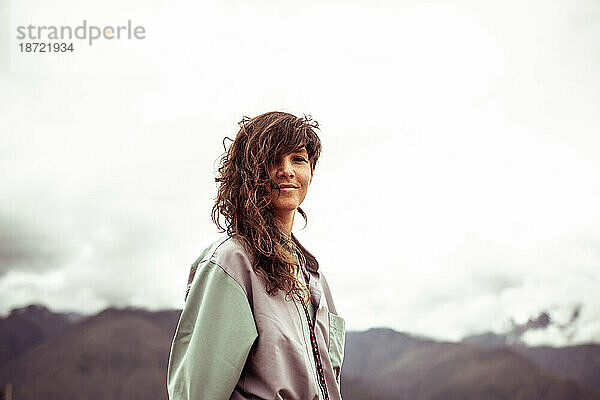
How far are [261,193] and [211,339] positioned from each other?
32 centimetres

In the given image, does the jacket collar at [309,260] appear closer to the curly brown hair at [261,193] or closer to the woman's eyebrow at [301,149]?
the curly brown hair at [261,193]

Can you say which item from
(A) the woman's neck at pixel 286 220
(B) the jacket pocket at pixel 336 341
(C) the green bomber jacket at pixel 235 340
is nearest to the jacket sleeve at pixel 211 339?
(C) the green bomber jacket at pixel 235 340

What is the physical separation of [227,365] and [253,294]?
0.50 ft

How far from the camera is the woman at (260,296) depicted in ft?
4.01

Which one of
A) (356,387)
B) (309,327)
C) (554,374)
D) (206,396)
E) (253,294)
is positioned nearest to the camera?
(206,396)

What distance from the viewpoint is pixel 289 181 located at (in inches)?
56.7

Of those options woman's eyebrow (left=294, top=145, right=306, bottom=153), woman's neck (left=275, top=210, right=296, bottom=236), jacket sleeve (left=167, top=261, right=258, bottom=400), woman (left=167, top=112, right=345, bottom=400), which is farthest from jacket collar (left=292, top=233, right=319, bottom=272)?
jacket sleeve (left=167, top=261, right=258, bottom=400)

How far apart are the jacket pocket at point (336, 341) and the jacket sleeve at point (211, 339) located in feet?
1.05

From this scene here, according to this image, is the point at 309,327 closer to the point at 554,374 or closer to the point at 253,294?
the point at 253,294

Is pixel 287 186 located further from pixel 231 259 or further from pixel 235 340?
pixel 235 340

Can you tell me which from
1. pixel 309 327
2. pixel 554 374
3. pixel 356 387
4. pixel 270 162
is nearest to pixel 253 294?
pixel 309 327

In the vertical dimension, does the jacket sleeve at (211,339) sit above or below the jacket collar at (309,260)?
below

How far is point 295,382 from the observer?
1272 millimetres

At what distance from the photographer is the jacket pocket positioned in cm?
151
